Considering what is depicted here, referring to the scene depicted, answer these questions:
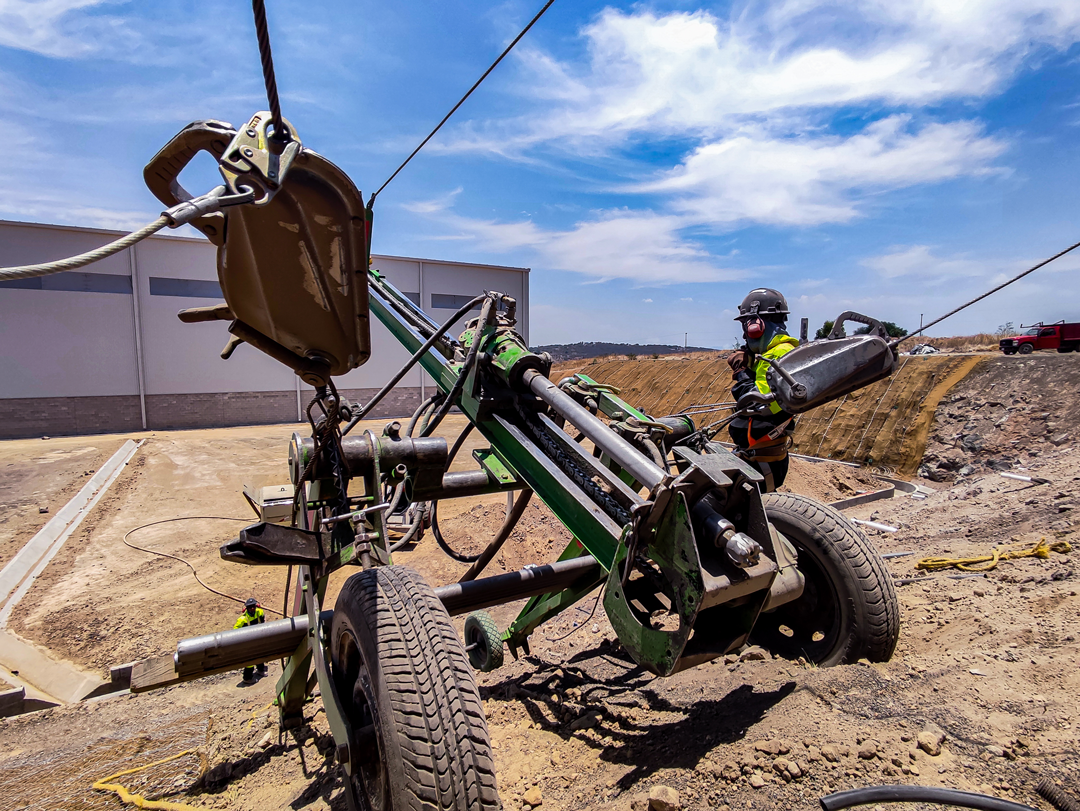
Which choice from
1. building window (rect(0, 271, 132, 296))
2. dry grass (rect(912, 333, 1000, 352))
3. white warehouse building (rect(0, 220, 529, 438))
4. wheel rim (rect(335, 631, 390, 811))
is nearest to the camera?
wheel rim (rect(335, 631, 390, 811))

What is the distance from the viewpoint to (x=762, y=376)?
4.05m

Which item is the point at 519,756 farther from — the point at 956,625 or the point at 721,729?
the point at 956,625

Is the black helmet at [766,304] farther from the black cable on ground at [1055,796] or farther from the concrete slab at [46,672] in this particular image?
the concrete slab at [46,672]

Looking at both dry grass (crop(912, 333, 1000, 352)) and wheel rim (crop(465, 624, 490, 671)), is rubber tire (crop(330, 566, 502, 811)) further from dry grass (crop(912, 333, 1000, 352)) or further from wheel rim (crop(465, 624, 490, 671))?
dry grass (crop(912, 333, 1000, 352))

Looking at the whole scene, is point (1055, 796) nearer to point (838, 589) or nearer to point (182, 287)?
point (838, 589)

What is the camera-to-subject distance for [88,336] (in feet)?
63.7

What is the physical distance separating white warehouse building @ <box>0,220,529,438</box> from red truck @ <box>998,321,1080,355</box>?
80.5ft

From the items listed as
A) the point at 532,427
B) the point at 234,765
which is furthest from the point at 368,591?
the point at 234,765

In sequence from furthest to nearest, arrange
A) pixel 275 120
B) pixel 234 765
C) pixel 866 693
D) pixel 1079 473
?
pixel 1079 473 → pixel 234 765 → pixel 866 693 → pixel 275 120

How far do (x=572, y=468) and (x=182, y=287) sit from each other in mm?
22617

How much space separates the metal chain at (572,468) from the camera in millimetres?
2531

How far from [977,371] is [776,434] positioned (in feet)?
48.7

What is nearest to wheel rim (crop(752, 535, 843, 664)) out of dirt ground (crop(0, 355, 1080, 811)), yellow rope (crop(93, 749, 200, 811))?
dirt ground (crop(0, 355, 1080, 811))

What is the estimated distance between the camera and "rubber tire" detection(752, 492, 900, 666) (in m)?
3.05
